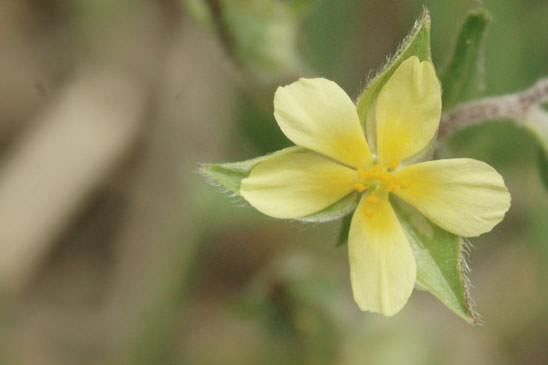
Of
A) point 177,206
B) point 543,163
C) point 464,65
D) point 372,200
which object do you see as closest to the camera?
point 372,200

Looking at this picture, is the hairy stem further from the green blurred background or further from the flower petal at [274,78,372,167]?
the green blurred background

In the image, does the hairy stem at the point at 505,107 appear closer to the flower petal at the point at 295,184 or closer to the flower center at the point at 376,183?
the flower center at the point at 376,183

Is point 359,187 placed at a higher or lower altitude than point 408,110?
lower

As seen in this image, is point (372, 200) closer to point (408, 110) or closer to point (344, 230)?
point (344, 230)

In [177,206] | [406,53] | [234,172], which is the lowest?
[177,206]

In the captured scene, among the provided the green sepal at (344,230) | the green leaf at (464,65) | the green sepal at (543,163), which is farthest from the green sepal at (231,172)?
the green sepal at (543,163)

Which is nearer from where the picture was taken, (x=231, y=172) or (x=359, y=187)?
(x=231, y=172)

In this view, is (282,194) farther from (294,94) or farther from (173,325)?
(173,325)

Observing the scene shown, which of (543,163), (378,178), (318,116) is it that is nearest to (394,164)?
(378,178)
